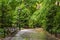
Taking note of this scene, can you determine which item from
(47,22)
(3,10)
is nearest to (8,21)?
(3,10)

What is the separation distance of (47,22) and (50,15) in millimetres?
2145

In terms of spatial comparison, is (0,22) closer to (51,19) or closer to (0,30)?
(0,30)

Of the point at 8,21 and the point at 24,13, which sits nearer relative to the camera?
the point at 8,21

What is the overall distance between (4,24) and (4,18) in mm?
1021

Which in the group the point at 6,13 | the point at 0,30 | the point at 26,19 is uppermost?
the point at 6,13

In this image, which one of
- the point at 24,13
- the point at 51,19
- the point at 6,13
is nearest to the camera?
the point at 6,13

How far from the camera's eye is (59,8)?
29109mm

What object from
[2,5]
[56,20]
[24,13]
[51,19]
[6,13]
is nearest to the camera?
[2,5]

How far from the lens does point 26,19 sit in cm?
6956

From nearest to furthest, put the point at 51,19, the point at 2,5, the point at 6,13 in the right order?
the point at 2,5 → the point at 6,13 → the point at 51,19

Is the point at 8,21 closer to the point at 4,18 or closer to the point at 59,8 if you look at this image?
the point at 4,18

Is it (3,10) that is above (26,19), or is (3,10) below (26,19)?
above

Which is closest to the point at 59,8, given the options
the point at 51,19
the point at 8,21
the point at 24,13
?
the point at 51,19

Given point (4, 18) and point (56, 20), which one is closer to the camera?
point (4, 18)
